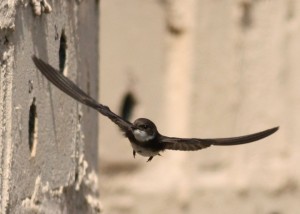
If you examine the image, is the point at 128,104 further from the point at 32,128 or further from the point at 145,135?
the point at 32,128

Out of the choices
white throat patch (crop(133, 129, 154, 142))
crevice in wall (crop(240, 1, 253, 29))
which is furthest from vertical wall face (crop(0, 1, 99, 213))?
crevice in wall (crop(240, 1, 253, 29))

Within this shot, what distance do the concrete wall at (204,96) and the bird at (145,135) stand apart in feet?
21.7

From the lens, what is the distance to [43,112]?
6320 millimetres

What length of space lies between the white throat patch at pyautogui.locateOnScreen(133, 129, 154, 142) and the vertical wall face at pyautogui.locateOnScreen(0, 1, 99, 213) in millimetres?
291

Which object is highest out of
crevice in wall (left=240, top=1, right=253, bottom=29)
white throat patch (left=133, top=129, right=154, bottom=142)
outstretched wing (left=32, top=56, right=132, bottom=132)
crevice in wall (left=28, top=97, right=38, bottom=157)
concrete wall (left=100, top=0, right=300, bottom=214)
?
outstretched wing (left=32, top=56, right=132, bottom=132)

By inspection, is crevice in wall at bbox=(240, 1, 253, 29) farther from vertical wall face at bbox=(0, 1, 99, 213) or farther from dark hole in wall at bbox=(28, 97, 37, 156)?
dark hole in wall at bbox=(28, 97, 37, 156)

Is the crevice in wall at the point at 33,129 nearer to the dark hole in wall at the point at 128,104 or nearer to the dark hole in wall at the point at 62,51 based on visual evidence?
the dark hole in wall at the point at 62,51

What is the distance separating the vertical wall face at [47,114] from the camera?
582 cm

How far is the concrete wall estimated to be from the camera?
1418 centimetres

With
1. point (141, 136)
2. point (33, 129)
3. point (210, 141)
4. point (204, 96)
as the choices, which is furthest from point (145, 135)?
point (204, 96)

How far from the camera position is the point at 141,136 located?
6.77m

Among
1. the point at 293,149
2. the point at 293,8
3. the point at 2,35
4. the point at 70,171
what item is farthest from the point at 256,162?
the point at 2,35

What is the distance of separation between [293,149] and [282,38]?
3.94 feet

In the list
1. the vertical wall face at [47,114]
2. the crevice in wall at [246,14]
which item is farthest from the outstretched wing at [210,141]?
the crevice in wall at [246,14]
